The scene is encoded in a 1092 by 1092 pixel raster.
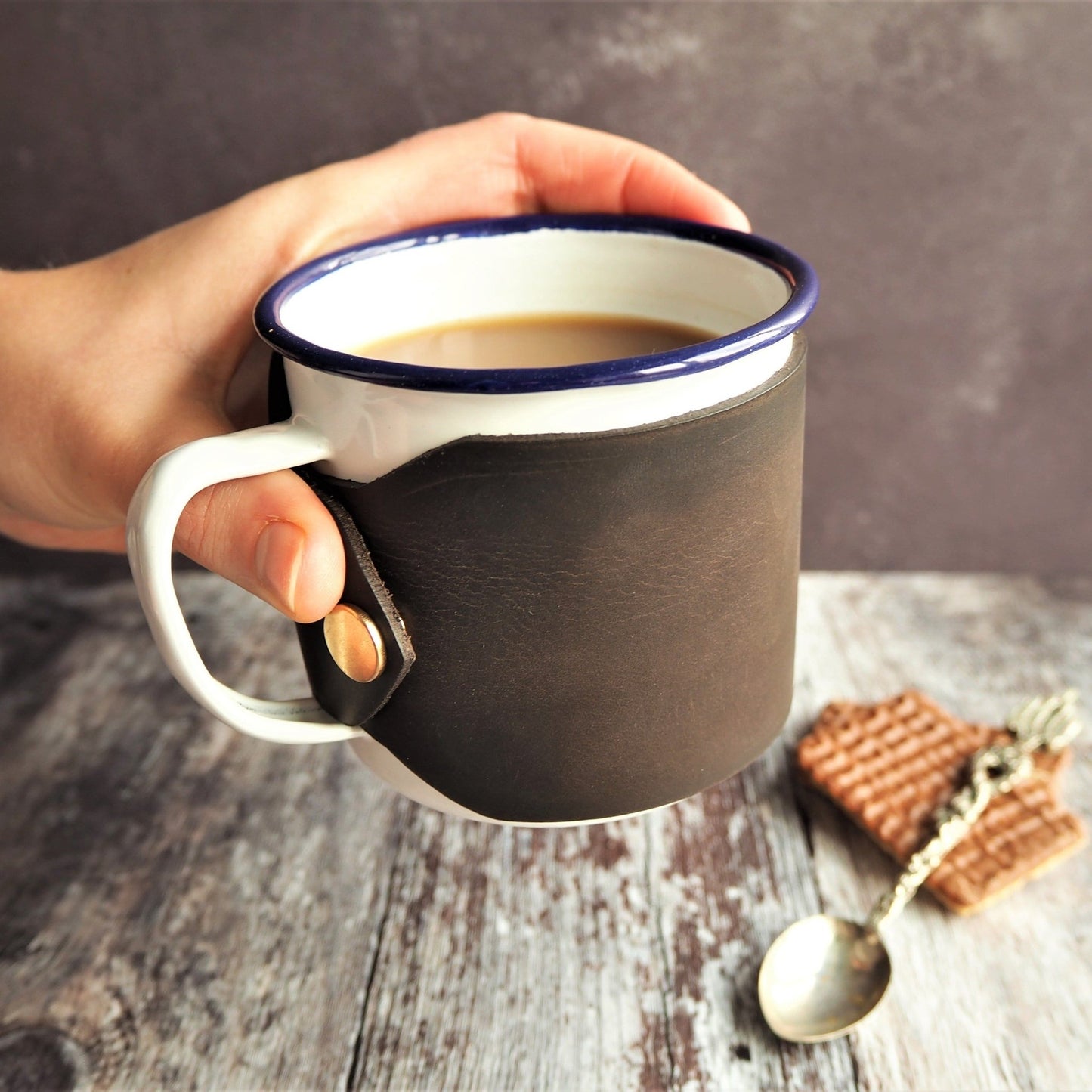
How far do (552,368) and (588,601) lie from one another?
10cm

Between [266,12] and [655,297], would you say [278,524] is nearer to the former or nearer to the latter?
[655,297]

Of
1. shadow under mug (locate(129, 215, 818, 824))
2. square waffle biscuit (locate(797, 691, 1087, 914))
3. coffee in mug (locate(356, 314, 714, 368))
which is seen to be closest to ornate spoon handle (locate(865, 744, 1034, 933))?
square waffle biscuit (locate(797, 691, 1087, 914))

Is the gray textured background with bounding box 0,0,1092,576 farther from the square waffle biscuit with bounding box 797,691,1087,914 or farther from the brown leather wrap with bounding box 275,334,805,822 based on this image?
the brown leather wrap with bounding box 275,334,805,822

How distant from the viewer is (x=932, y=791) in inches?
30.0

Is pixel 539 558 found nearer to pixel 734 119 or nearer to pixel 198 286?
pixel 198 286

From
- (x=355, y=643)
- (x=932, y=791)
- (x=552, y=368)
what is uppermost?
(x=552, y=368)

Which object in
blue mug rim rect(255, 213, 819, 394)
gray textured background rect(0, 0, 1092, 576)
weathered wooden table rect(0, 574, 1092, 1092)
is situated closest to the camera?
blue mug rim rect(255, 213, 819, 394)

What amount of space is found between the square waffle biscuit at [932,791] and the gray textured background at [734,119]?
1.22 feet

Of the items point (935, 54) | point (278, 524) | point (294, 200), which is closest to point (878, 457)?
point (935, 54)

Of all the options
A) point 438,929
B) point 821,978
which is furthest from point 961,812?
point 438,929

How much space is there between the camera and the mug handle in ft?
1.53

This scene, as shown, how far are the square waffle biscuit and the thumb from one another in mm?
427

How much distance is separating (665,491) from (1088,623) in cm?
70

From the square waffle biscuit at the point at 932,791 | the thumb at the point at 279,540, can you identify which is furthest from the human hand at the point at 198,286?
the square waffle biscuit at the point at 932,791
